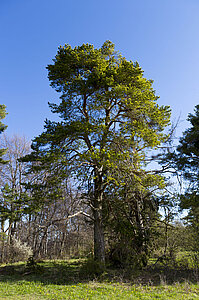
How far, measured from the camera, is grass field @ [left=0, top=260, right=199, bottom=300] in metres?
6.64

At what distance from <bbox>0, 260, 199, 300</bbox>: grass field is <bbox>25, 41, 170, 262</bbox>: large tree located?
5.00ft

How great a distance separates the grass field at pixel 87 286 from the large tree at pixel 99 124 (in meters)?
1.52

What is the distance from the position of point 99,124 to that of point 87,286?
653cm

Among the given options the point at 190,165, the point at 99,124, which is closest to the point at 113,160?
the point at 99,124

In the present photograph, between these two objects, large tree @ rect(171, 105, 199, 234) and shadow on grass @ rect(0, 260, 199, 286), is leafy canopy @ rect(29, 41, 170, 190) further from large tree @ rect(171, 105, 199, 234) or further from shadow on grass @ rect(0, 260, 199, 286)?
shadow on grass @ rect(0, 260, 199, 286)

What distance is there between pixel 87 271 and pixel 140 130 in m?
6.67

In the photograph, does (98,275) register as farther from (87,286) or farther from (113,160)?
(113,160)

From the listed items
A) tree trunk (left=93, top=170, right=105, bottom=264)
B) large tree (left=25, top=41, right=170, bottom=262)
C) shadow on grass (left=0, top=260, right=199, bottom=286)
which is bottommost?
shadow on grass (left=0, top=260, right=199, bottom=286)

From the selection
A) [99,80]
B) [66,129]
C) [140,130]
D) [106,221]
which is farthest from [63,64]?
[106,221]

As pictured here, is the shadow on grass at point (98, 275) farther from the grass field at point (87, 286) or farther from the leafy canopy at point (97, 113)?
the leafy canopy at point (97, 113)

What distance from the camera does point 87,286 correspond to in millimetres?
7727

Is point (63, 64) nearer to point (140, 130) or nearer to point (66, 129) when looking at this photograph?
point (66, 129)

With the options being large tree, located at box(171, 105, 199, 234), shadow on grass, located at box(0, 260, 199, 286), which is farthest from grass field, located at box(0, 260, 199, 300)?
large tree, located at box(171, 105, 199, 234)

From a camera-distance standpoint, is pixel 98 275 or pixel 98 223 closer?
pixel 98 275
